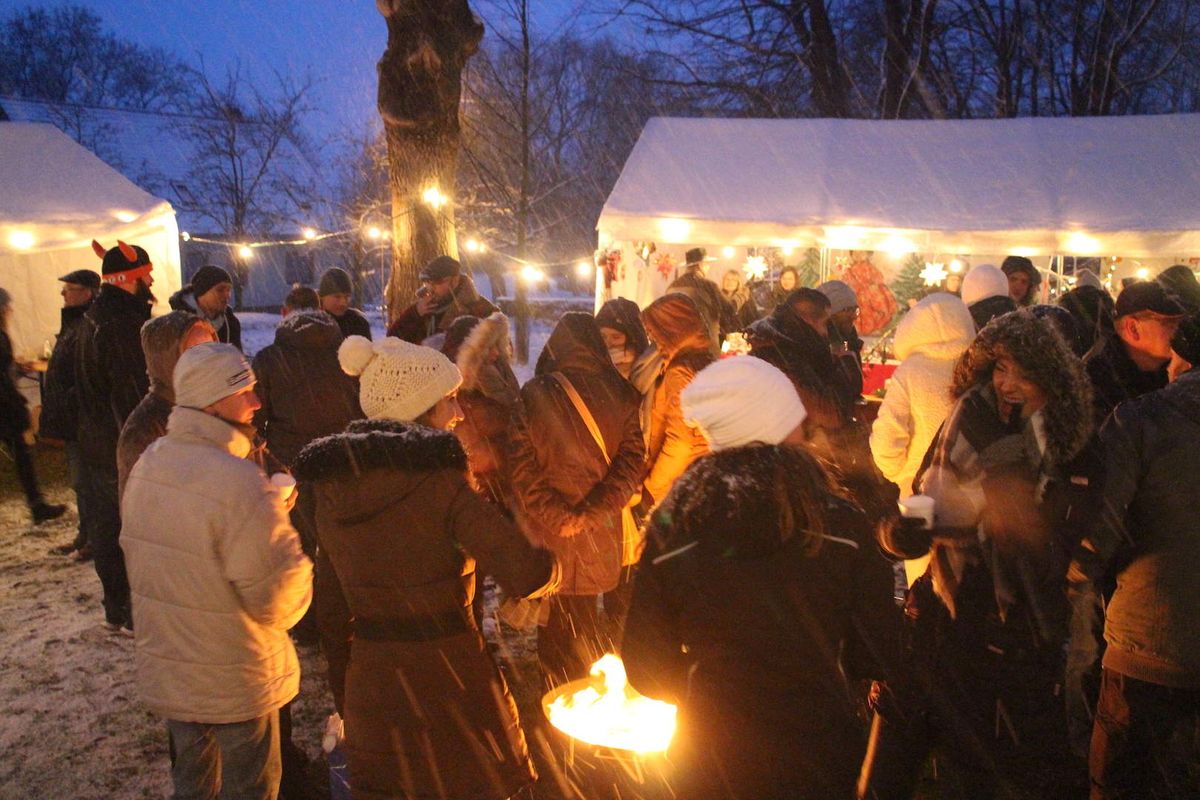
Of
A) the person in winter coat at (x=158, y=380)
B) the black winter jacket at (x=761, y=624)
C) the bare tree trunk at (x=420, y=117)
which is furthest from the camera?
the bare tree trunk at (x=420, y=117)

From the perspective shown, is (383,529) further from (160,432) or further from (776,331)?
(776,331)

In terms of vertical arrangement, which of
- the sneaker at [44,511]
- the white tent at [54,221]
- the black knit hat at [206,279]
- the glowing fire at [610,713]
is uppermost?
the white tent at [54,221]

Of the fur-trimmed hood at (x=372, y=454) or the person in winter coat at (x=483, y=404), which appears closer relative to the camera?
the fur-trimmed hood at (x=372, y=454)

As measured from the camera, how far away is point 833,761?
2133 mm

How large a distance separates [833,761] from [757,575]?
0.52 metres

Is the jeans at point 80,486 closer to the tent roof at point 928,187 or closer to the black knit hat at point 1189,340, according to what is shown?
the black knit hat at point 1189,340

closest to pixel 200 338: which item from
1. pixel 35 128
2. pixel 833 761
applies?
pixel 833 761

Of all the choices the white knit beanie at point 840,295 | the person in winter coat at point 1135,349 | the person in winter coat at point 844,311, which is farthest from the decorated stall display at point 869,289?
the person in winter coat at point 1135,349

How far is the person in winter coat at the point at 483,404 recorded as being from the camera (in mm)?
4531

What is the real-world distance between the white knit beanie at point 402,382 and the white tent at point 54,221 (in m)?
9.21

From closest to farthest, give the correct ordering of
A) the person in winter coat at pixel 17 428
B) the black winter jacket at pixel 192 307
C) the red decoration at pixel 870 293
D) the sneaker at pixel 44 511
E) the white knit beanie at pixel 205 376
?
the white knit beanie at pixel 205 376 → the sneaker at pixel 44 511 → the person in winter coat at pixel 17 428 → the black winter jacket at pixel 192 307 → the red decoration at pixel 870 293

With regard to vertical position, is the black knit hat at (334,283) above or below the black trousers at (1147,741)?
above

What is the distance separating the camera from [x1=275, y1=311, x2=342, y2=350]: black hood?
487cm

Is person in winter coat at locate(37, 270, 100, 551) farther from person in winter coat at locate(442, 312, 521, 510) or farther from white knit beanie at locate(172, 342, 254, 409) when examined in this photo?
white knit beanie at locate(172, 342, 254, 409)
